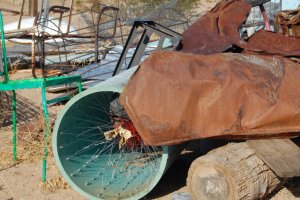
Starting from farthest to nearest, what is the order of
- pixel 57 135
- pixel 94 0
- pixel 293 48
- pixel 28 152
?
1. pixel 94 0
2. pixel 28 152
3. pixel 293 48
4. pixel 57 135

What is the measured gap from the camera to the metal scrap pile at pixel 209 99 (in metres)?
3.43

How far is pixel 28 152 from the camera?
5.30 meters

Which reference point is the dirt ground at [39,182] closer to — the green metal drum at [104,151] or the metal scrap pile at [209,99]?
the green metal drum at [104,151]

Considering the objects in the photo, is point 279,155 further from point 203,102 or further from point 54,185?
point 54,185

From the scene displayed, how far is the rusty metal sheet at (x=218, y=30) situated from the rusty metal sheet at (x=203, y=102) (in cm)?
84

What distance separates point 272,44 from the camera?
453 cm

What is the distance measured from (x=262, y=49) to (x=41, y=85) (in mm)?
1846

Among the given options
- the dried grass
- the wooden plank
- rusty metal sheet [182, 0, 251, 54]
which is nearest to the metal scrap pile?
the wooden plank

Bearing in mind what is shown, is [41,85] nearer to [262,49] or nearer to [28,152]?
[28,152]

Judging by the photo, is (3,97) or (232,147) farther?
(3,97)

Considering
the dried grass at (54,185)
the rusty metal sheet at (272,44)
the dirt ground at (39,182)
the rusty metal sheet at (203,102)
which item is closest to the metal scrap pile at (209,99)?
the rusty metal sheet at (203,102)

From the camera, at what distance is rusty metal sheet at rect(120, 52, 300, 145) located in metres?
3.43

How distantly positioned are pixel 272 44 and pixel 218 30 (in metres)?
0.54

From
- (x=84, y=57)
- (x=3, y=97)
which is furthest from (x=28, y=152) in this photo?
(x=84, y=57)
